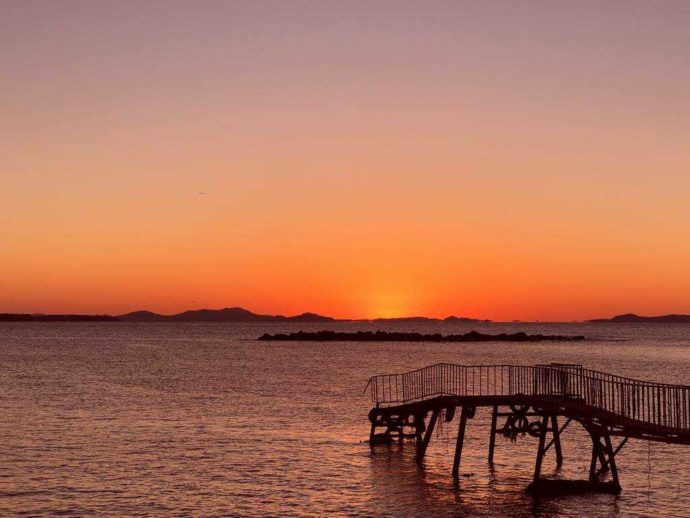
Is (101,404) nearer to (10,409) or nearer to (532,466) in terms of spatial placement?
(10,409)

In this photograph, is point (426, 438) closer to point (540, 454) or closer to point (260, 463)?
point (540, 454)

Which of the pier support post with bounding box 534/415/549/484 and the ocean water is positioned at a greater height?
the pier support post with bounding box 534/415/549/484

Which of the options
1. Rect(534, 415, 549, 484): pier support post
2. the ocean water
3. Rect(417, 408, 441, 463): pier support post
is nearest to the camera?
the ocean water

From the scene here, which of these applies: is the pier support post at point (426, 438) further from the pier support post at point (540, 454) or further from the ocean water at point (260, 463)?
the pier support post at point (540, 454)

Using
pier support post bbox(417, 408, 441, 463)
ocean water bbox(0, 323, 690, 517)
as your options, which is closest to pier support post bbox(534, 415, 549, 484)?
ocean water bbox(0, 323, 690, 517)

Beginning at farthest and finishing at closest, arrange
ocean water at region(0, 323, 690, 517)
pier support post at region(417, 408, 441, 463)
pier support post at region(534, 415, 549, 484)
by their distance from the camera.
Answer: pier support post at region(417, 408, 441, 463)
pier support post at region(534, 415, 549, 484)
ocean water at region(0, 323, 690, 517)

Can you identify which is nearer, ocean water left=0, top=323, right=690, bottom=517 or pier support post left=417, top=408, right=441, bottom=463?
ocean water left=0, top=323, right=690, bottom=517

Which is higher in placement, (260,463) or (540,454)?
(540,454)

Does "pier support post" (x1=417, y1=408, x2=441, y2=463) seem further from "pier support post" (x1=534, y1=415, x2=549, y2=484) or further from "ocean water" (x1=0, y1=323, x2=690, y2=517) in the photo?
"pier support post" (x1=534, y1=415, x2=549, y2=484)

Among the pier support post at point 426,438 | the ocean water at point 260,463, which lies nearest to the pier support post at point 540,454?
the ocean water at point 260,463

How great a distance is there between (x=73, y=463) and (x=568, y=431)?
2866cm

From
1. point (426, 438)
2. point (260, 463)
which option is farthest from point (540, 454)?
point (260, 463)

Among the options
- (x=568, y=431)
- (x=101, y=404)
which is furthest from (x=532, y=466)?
(x=101, y=404)

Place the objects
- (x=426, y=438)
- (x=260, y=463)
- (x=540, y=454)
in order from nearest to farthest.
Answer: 1. (x=540, y=454)
2. (x=260, y=463)
3. (x=426, y=438)
